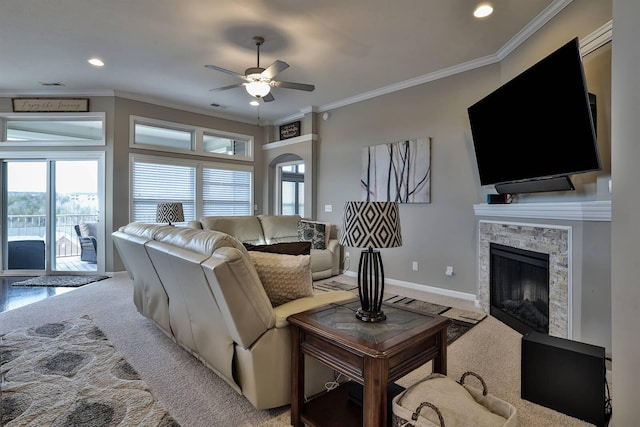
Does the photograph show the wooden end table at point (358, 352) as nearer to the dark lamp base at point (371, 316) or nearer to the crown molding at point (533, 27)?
the dark lamp base at point (371, 316)

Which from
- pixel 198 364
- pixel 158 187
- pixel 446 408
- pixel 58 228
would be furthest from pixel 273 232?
pixel 446 408

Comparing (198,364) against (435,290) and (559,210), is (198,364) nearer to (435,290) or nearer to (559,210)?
(559,210)

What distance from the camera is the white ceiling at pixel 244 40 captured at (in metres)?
2.95

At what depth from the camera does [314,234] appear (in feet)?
17.5

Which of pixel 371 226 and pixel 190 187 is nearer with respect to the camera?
pixel 371 226

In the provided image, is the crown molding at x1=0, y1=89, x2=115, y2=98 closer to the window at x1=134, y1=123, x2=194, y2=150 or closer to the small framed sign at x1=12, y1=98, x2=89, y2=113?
the small framed sign at x1=12, y1=98, x2=89, y2=113

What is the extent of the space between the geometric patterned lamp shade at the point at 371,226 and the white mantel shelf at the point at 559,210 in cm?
164

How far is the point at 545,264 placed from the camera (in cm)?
278

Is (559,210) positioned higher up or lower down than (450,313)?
higher up

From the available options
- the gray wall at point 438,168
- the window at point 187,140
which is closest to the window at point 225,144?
the window at point 187,140

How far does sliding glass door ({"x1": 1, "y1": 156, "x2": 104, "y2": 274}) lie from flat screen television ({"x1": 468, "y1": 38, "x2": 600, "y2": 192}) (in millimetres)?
5595

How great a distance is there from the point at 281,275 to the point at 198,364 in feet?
3.49

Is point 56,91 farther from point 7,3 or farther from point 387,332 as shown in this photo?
point 387,332

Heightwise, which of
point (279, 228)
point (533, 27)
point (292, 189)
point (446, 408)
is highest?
point (533, 27)
